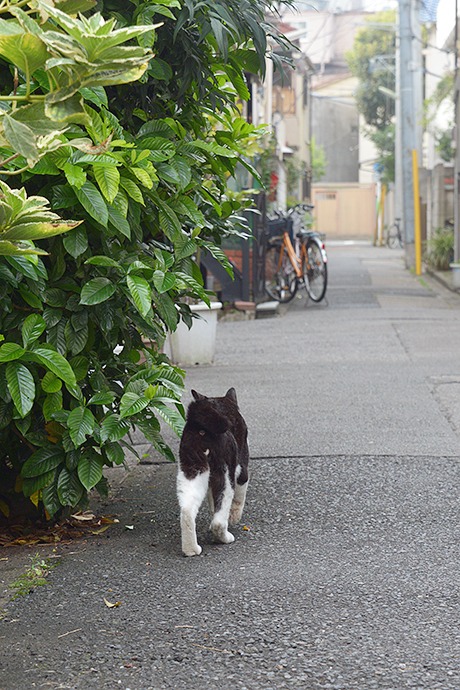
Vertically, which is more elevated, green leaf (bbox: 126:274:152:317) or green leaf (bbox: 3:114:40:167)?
green leaf (bbox: 3:114:40:167)

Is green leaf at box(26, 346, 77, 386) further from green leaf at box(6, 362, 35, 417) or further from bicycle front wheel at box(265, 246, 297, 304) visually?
bicycle front wheel at box(265, 246, 297, 304)

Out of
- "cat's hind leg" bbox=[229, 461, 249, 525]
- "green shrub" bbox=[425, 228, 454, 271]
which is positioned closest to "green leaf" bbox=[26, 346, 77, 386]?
"cat's hind leg" bbox=[229, 461, 249, 525]

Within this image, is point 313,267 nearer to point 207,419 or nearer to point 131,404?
point 207,419

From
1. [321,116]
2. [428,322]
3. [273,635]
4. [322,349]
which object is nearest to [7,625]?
[273,635]

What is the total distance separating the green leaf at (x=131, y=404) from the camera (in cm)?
418

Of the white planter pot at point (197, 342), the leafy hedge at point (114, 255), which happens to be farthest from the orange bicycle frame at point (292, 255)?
the leafy hedge at point (114, 255)

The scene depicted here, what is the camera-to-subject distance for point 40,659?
3287 mm

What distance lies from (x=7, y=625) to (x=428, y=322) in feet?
34.1

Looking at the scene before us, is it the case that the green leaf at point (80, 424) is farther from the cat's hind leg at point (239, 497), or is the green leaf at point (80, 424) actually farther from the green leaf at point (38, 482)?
the cat's hind leg at point (239, 497)

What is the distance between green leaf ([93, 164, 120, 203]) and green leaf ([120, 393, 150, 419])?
899mm

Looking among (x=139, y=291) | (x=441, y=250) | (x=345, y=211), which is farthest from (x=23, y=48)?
(x=345, y=211)

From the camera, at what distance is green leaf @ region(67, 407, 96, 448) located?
413 centimetres

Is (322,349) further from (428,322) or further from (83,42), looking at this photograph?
(83,42)

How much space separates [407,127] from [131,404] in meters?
→ 21.7
